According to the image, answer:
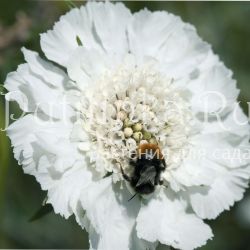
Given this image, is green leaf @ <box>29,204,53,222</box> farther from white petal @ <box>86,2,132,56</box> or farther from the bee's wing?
white petal @ <box>86,2,132,56</box>

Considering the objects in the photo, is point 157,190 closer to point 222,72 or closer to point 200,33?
point 222,72

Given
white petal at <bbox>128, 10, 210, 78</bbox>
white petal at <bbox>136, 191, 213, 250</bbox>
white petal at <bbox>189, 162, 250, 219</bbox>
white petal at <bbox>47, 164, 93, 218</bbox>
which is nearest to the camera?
white petal at <bbox>47, 164, 93, 218</bbox>

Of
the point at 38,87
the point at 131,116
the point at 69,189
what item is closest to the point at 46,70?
the point at 38,87

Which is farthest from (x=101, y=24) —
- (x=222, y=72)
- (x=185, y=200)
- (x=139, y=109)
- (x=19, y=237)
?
(x=19, y=237)

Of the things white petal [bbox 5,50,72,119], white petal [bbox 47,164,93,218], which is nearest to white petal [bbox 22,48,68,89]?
white petal [bbox 5,50,72,119]

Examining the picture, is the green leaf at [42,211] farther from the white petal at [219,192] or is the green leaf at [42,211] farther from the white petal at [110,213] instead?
the white petal at [219,192]
